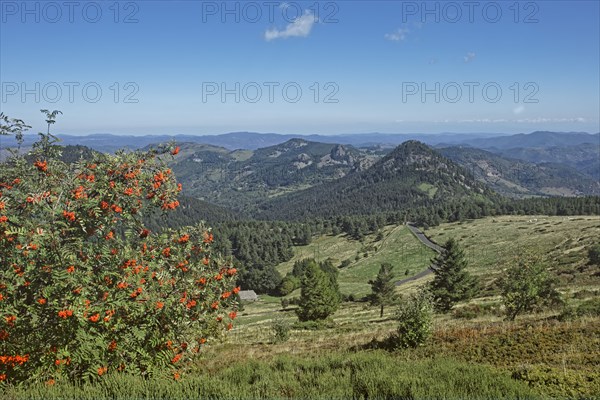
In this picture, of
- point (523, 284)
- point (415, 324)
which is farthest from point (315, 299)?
point (415, 324)

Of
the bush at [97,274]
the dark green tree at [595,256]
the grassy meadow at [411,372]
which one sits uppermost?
the bush at [97,274]

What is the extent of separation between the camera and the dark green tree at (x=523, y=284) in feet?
96.2

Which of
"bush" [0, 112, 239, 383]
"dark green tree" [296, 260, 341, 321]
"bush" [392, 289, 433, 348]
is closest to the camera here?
"bush" [0, 112, 239, 383]

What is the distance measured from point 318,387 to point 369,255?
6009 inches

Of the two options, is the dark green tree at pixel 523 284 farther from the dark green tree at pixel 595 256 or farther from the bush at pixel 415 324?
Result: the dark green tree at pixel 595 256

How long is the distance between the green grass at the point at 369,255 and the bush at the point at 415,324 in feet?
279

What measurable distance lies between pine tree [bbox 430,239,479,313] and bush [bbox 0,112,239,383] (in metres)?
47.2

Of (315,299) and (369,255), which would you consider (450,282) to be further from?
(369,255)

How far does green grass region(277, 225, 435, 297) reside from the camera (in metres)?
126

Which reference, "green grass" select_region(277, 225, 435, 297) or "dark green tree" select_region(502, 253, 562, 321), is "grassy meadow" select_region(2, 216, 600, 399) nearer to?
"dark green tree" select_region(502, 253, 562, 321)

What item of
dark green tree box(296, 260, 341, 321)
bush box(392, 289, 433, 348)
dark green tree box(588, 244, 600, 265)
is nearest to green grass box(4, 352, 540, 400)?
bush box(392, 289, 433, 348)

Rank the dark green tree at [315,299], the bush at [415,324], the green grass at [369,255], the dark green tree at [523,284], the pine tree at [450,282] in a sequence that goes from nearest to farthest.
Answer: the bush at [415,324], the dark green tree at [523,284], the pine tree at [450,282], the dark green tree at [315,299], the green grass at [369,255]

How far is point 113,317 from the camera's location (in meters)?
8.11

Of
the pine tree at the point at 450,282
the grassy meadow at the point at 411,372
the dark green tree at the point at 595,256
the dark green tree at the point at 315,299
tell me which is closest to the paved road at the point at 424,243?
the dark green tree at the point at 595,256
